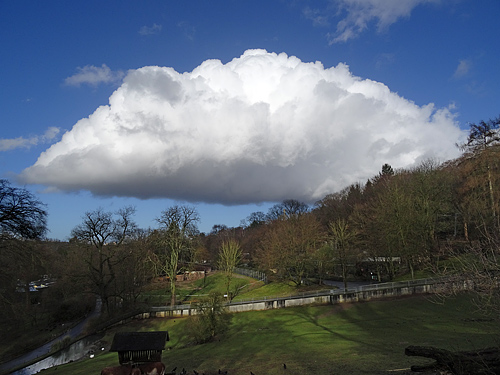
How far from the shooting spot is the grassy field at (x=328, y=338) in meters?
19.0

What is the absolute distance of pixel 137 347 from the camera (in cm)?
1969

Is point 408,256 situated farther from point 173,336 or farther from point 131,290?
point 131,290

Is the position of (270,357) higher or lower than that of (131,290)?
lower

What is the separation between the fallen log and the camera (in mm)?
10375

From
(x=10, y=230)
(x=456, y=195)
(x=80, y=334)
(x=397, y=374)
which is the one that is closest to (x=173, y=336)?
(x=80, y=334)

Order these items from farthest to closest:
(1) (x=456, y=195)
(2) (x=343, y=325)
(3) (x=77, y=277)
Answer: (1) (x=456, y=195)
(3) (x=77, y=277)
(2) (x=343, y=325)

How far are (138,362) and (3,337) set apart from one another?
26714mm

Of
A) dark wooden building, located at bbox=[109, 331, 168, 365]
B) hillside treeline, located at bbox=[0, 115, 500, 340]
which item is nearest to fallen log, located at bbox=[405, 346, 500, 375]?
dark wooden building, located at bbox=[109, 331, 168, 365]

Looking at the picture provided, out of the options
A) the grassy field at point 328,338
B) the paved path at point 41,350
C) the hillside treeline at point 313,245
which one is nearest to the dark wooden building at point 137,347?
the grassy field at point 328,338

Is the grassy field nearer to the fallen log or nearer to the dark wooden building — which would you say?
the fallen log

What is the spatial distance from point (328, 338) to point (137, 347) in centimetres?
1485

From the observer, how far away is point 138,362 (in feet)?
65.4

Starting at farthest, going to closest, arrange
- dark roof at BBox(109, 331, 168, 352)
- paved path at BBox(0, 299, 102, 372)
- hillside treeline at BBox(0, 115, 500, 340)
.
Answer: hillside treeline at BBox(0, 115, 500, 340) → paved path at BBox(0, 299, 102, 372) → dark roof at BBox(109, 331, 168, 352)

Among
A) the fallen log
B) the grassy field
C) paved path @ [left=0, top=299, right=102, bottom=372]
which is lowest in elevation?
paved path @ [left=0, top=299, right=102, bottom=372]
